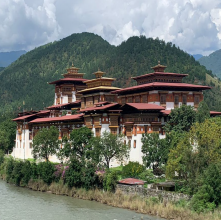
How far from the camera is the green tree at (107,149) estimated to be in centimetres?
5194

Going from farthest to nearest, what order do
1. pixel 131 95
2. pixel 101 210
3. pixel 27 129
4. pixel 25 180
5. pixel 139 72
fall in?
pixel 139 72 < pixel 27 129 < pixel 131 95 < pixel 25 180 < pixel 101 210

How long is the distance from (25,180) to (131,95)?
20071 mm

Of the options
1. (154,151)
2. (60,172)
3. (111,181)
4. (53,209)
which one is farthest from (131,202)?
(60,172)

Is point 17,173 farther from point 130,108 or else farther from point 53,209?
point 130,108

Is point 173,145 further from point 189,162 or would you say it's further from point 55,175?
point 55,175

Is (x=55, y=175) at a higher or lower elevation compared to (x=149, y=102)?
lower

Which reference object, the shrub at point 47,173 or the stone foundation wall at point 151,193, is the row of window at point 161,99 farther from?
the stone foundation wall at point 151,193

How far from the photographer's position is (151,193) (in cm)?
3959

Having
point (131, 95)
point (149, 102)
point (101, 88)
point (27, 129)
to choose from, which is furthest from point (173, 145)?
point (27, 129)

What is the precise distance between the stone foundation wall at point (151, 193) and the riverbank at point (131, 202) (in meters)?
0.41

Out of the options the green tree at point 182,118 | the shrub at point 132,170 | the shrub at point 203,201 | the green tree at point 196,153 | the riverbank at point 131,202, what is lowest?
the riverbank at point 131,202

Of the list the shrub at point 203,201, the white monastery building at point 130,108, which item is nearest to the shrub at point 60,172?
the white monastery building at point 130,108

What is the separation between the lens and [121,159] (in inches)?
2088

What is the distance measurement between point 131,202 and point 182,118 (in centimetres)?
1808
